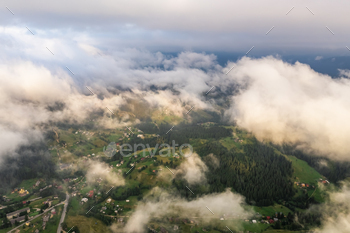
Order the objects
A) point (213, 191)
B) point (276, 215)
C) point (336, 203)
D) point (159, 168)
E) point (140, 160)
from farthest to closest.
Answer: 1. point (140, 160)
2. point (159, 168)
3. point (213, 191)
4. point (336, 203)
5. point (276, 215)

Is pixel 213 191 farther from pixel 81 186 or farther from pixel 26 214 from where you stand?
pixel 26 214

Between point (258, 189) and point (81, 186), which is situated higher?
point (258, 189)

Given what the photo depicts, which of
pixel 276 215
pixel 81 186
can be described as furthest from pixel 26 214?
pixel 276 215

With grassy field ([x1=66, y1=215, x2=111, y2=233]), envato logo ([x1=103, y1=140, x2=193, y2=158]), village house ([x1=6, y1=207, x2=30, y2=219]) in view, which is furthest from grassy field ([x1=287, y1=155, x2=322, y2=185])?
village house ([x1=6, y1=207, x2=30, y2=219])

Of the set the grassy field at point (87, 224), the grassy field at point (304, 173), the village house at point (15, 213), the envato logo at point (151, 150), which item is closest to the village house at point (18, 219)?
the village house at point (15, 213)

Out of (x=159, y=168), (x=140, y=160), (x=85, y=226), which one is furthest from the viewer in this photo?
(x=140, y=160)

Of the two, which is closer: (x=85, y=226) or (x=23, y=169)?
(x=85, y=226)

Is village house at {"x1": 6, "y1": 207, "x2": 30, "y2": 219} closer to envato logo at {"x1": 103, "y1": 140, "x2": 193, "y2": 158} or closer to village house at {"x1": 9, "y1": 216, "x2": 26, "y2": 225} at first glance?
village house at {"x1": 9, "y1": 216, "x2": 26, "y2": 225}

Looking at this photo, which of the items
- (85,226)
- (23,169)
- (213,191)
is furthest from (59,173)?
(213,191)
